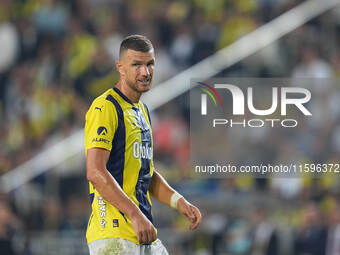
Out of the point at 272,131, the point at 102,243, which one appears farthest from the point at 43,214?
the point at 102,243

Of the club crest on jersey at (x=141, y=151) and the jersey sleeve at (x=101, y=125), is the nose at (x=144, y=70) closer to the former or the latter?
the jersey sleeve at (x=101, y=125)

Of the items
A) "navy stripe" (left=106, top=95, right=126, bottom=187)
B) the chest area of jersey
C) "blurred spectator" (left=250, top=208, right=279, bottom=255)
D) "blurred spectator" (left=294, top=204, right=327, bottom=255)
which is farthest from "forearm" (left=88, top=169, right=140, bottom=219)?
"blurred spectator" (left=294, top=204, right=327, bottom=255)

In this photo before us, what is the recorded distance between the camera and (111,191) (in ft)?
11.9

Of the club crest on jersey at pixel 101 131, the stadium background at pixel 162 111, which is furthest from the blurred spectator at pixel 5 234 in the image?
the club crest on jersey at pixel 101 131

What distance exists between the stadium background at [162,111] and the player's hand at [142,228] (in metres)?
4.24

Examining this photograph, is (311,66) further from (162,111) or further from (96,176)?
(96,176)

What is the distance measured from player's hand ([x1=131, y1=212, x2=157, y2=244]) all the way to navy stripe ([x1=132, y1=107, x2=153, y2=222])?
399 mm

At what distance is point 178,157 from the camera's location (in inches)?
368

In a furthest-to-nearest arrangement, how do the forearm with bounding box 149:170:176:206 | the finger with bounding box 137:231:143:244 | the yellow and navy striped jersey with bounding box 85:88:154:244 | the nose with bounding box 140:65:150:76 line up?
the forearm with bounding box 149:170:176:206, the nose with bounding box 140:65:150:76, the yellow and navy striped jersey with bounding box 85:88:154:244, the finger with bounding box 137:231:143:244

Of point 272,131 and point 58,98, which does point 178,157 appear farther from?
point 58,98

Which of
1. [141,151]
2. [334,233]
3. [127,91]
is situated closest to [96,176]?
[141,151]

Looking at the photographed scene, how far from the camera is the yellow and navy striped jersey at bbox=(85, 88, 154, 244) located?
3.80 metres

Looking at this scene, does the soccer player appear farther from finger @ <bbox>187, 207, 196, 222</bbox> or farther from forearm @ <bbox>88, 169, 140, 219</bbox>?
finger @ <bbox>187, 207, 196, 222</bbox>

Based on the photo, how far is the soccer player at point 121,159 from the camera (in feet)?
12.0
